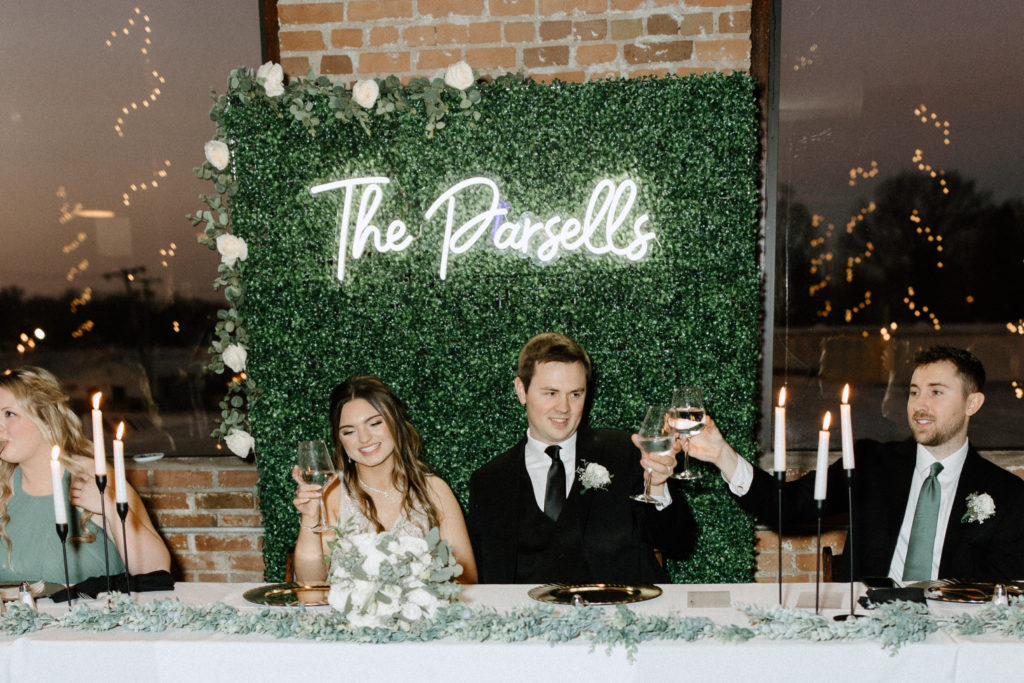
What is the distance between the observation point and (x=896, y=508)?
315 centimetres

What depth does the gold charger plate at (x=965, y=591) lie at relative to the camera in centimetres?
223

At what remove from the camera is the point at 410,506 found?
310 centimetres

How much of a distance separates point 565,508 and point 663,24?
2108mm

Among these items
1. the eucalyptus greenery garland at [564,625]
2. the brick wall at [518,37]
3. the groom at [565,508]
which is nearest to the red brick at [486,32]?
Result: the brick wall at [518,37]

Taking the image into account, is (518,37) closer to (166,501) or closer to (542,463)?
(542,463)

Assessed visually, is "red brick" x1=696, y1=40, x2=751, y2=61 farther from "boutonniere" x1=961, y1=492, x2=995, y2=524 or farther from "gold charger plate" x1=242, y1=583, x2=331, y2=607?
"gold charger plate" x1=242, y1=583, x2=331, y2=607

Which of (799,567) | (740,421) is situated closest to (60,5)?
(740,421)

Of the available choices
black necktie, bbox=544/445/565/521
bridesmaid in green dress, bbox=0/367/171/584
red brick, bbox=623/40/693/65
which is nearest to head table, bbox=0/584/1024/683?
bridesmaid in green dress, bbox=0/367/171/584

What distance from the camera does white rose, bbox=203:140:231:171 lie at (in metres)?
3.64

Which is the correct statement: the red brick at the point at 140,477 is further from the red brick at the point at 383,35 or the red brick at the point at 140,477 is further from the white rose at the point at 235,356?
the red brick at the point at 383,35

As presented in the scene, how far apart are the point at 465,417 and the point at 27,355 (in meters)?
2.44


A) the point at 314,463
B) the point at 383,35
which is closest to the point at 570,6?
the point at 383,35

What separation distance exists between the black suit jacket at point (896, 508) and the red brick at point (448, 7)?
230 cm

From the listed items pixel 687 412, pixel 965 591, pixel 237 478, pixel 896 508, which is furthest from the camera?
pixel 237 478
